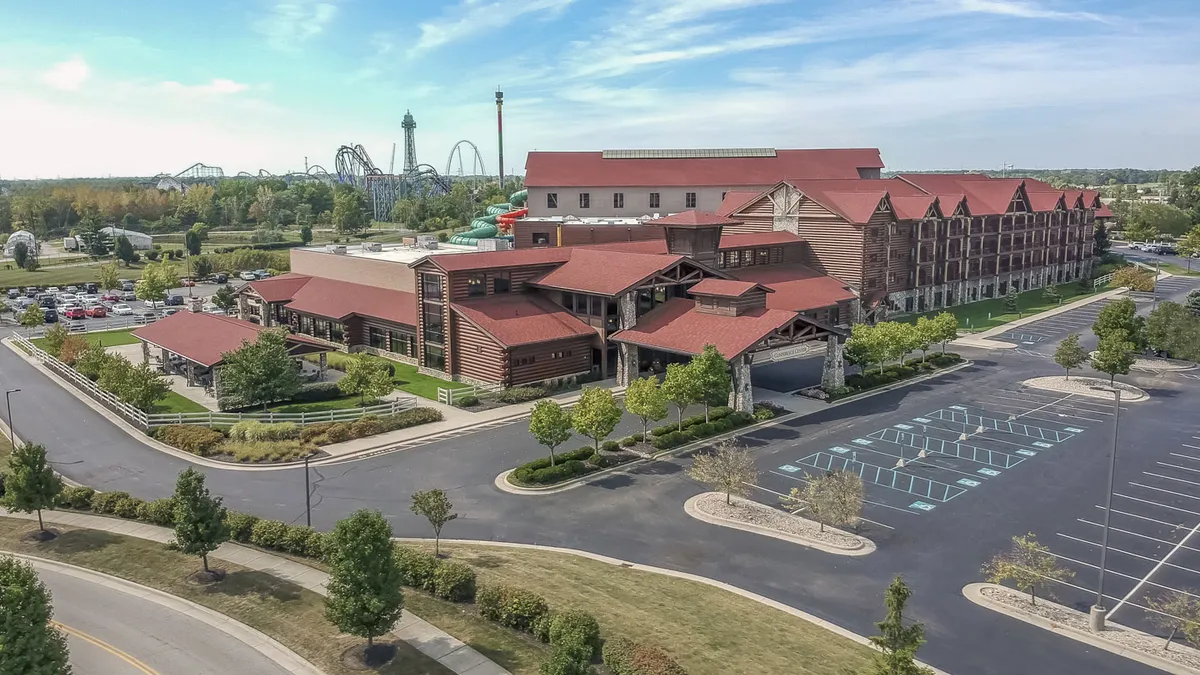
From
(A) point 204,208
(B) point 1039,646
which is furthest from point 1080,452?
(A) point 204,208

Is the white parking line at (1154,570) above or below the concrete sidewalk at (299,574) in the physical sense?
below

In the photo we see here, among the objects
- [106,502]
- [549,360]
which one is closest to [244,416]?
[106,502]

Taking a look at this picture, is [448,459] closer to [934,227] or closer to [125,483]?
[125,483]

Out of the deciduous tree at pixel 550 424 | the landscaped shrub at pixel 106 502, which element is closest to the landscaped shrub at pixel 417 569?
the deciduous tree at pixel 550 424

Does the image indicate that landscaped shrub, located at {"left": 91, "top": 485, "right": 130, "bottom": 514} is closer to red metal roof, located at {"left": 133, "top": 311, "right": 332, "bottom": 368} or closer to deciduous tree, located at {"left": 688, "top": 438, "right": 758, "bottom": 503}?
red metal roof, located at {"left": 133, "top": 311, "right": 332, "bottom": 368}

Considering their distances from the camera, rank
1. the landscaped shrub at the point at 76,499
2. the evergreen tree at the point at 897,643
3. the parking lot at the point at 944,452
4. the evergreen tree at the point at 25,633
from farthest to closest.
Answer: the parking lot at the point at 944,452 → the landscaped shrub at the point at 76,499 → the evergreen tree at the point at 25,633 → the evergreen tree at the point at 897,643

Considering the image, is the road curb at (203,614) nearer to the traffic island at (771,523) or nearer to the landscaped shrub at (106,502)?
the landscaped shrub at (106,502)

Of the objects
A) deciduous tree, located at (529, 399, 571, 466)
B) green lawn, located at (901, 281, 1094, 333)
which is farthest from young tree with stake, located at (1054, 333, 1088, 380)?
deciduous tree, located at (529, 399, 571, 466)
